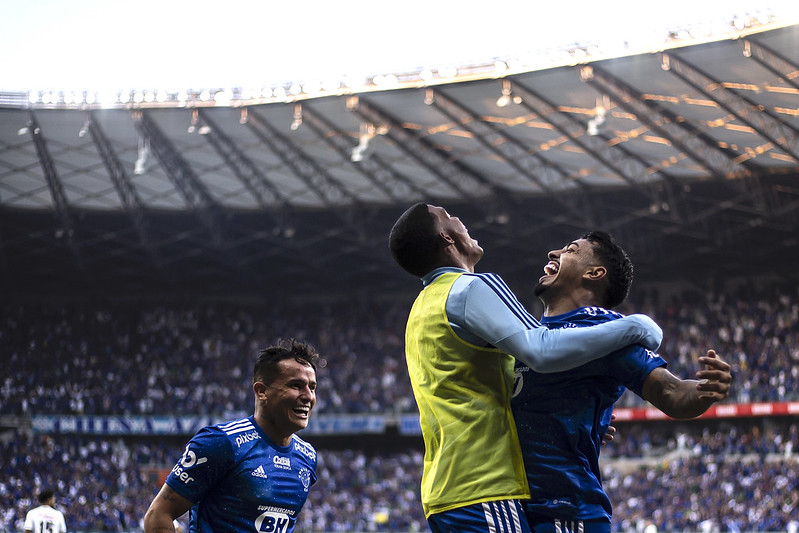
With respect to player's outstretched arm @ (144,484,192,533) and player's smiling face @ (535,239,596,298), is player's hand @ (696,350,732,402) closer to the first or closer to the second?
player's smiling face @ (535,239,596,298)

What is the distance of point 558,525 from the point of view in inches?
138

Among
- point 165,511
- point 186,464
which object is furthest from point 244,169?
point 165,511

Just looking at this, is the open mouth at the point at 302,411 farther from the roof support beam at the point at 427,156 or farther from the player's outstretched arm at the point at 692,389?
the roof support beam at the point at 427,156

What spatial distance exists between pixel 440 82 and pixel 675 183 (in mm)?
9938

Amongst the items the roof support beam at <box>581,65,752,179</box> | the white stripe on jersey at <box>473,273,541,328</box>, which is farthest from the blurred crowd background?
the white stripe on jersey at <box>473,273,541,328</box>

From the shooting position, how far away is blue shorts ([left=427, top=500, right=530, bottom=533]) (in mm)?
3432

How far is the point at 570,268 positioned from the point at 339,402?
3450 centimetres

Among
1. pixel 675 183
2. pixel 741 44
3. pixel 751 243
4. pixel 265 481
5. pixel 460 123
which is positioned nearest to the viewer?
pixel 265 481

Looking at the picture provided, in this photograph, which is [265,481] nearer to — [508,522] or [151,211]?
[508,522]

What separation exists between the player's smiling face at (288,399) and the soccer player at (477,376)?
153 cm

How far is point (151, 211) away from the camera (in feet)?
125

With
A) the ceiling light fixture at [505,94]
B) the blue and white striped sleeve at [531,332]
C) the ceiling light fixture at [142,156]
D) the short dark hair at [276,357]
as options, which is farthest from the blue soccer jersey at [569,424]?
the ceiling light fixture at [142,156]

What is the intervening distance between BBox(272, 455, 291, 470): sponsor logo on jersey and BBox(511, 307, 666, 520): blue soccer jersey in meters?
1.88

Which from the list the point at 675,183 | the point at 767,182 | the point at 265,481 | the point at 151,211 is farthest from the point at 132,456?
the point at 265,481
